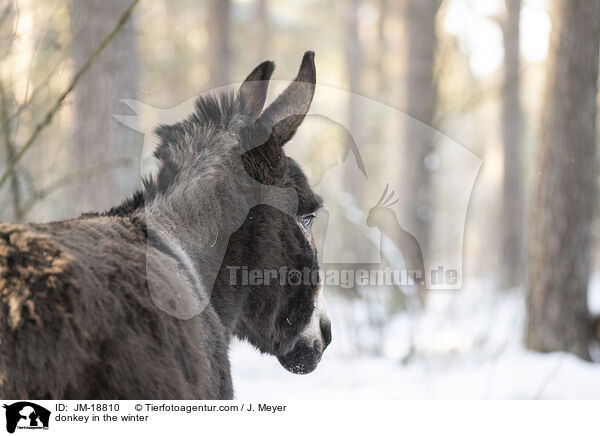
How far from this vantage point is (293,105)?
2.64 meters

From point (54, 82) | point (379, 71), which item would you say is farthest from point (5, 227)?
point (379, 71)

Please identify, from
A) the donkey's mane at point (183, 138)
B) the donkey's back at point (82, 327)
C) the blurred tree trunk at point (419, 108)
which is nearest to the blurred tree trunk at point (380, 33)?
the blurred tree trunk at point (419, 108)

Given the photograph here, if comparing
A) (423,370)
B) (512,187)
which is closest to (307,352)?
(423,370)

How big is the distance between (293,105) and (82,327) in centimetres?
133

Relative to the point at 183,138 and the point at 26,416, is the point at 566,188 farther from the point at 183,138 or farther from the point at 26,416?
the point at 26,416

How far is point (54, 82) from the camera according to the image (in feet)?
17.6

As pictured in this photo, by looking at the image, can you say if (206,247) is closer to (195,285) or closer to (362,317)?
(195,285)

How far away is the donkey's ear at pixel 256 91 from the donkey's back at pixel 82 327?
40.6 inches

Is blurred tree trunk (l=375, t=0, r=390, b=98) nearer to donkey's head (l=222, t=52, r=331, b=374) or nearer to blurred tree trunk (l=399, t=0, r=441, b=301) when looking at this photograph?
blurred tree trunk (l=399, t=0, r=441, b=301)

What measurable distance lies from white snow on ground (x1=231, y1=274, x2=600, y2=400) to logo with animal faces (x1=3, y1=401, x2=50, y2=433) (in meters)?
2.84

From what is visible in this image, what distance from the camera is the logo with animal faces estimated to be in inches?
72.4

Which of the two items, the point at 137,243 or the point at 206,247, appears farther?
the point at 206,247

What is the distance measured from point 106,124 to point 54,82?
26.6 inches

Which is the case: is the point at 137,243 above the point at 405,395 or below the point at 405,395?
above
